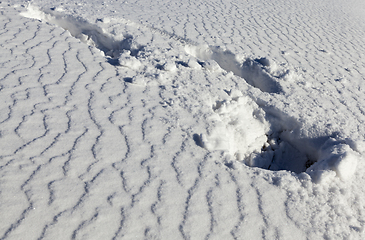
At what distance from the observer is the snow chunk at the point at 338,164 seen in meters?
2.28

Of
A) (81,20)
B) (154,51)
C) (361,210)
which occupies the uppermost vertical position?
(361,210)

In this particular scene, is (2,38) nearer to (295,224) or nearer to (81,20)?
(81,20)

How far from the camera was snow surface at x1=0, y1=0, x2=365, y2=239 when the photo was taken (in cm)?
186

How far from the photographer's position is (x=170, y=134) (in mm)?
2578

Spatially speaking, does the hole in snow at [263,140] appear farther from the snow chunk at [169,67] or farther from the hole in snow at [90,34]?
the hole in snow at [90,34]

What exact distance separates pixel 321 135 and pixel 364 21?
21.8 feet

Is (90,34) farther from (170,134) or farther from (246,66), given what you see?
(170,134)

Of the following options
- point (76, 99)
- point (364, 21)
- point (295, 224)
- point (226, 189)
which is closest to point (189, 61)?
point (76, 99)

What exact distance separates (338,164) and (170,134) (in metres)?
1.38

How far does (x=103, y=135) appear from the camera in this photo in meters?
2.45

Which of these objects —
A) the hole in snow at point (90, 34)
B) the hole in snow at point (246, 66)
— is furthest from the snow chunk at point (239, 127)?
the hole in snow at point (90, 34)

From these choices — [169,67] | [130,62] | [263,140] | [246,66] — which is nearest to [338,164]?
[263,140]

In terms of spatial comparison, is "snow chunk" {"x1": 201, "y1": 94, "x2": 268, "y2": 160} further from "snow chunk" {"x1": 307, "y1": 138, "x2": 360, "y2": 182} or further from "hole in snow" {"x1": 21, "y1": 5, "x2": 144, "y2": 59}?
"hole in snow" {"x1": 21, "y1": 5, "x2": 144, "y2": 59}

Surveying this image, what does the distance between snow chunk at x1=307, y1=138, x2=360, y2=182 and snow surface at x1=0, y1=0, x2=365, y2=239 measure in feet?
0.04
